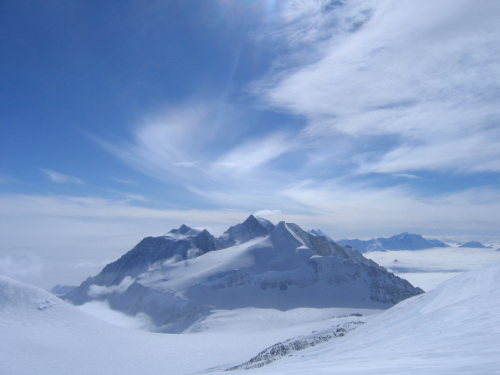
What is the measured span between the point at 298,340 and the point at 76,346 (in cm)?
2855

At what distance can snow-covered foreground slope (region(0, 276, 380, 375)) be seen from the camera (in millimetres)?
31953

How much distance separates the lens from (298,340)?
116 ft

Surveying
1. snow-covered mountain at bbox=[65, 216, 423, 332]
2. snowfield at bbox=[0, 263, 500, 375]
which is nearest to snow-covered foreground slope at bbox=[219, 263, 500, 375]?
snowfield at bbox=[0, 263, 500, 375]

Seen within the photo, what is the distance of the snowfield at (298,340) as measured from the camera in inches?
405

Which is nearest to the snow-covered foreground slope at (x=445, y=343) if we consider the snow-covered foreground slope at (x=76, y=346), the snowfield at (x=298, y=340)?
the snowfield at (x=298, y=340)

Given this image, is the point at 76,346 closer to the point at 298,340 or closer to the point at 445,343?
the point at 298,340

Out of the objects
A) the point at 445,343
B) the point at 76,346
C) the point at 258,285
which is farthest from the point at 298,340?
the point at 258,285

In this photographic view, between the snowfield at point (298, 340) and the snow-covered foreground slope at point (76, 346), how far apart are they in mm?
118

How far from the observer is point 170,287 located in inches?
5394

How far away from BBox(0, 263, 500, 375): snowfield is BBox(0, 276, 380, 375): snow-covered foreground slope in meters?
0.12

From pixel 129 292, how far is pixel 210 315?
6362cm

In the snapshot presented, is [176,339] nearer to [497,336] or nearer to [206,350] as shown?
[206,350]

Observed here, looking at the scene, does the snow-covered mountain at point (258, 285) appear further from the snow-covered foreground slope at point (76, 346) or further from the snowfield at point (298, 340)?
the snow-covered foreground slope at point (76, 346)

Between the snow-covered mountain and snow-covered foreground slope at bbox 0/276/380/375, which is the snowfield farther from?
the snow-covered mountain
